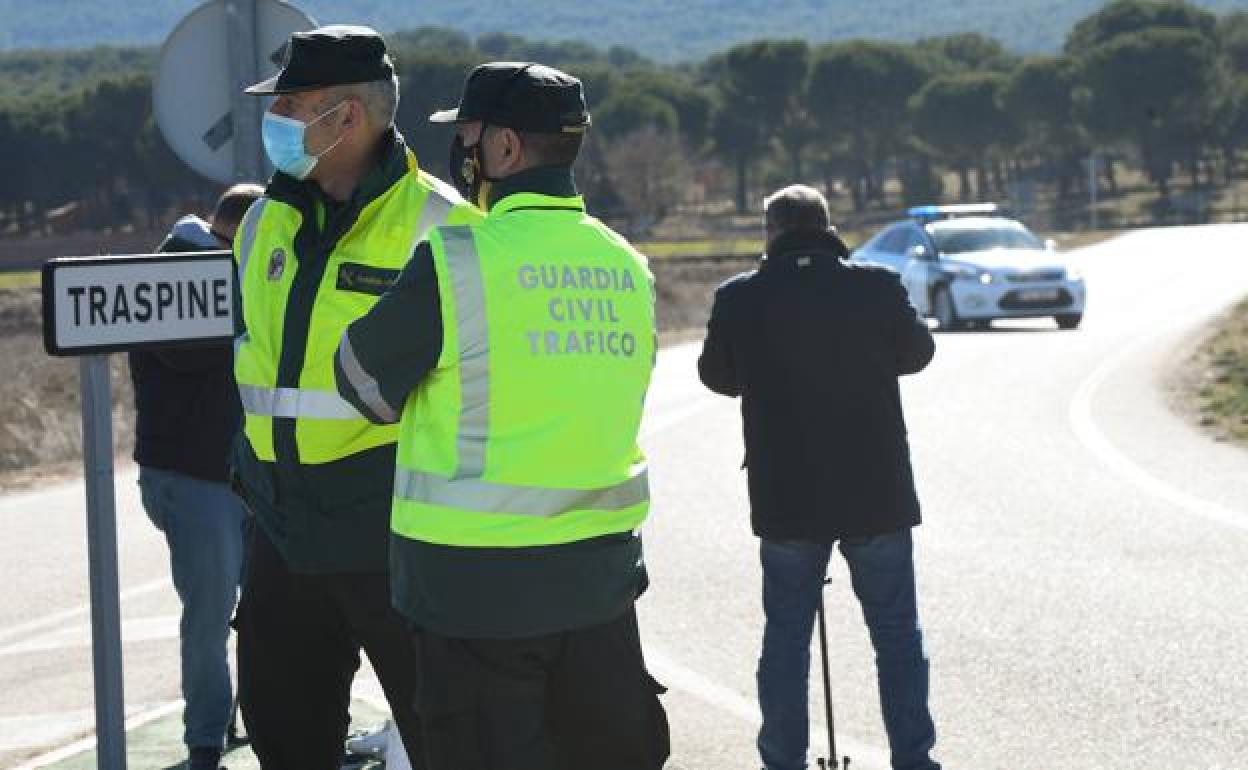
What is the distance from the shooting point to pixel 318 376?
4.61 metres

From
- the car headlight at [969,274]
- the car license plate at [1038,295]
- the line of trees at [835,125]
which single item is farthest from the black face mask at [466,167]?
the line of trees at [835,125]

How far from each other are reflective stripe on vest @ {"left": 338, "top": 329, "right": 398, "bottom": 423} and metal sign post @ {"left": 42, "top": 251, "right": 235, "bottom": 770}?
1.51 metres

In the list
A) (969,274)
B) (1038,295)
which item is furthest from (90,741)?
(1038,295)

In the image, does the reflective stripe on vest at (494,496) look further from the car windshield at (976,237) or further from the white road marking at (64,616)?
the car windshield at (976,237)

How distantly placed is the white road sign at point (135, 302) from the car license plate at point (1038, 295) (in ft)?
73.4

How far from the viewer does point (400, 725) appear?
4742mm

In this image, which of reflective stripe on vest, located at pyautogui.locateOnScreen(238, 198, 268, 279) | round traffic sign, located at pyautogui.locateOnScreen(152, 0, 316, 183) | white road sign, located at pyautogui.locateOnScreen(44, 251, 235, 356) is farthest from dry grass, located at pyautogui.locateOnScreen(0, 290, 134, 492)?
reflective stripe on vest, located at pyautogui.locateOnScreen(238, 198, 268, 279)

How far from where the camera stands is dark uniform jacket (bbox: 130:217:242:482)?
654 cm

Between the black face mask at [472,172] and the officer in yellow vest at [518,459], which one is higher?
the black face mask at [472,172]

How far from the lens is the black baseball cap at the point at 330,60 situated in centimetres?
471

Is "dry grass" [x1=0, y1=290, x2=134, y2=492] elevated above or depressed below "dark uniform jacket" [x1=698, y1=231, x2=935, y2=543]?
below

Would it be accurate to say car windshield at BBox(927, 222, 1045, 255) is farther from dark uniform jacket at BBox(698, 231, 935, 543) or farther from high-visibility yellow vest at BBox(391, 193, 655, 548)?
high-visibility yellow vest at BBox(391, 193, 655, 548)

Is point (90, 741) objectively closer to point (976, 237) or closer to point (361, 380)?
point (361, 380)

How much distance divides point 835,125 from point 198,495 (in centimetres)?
12916
